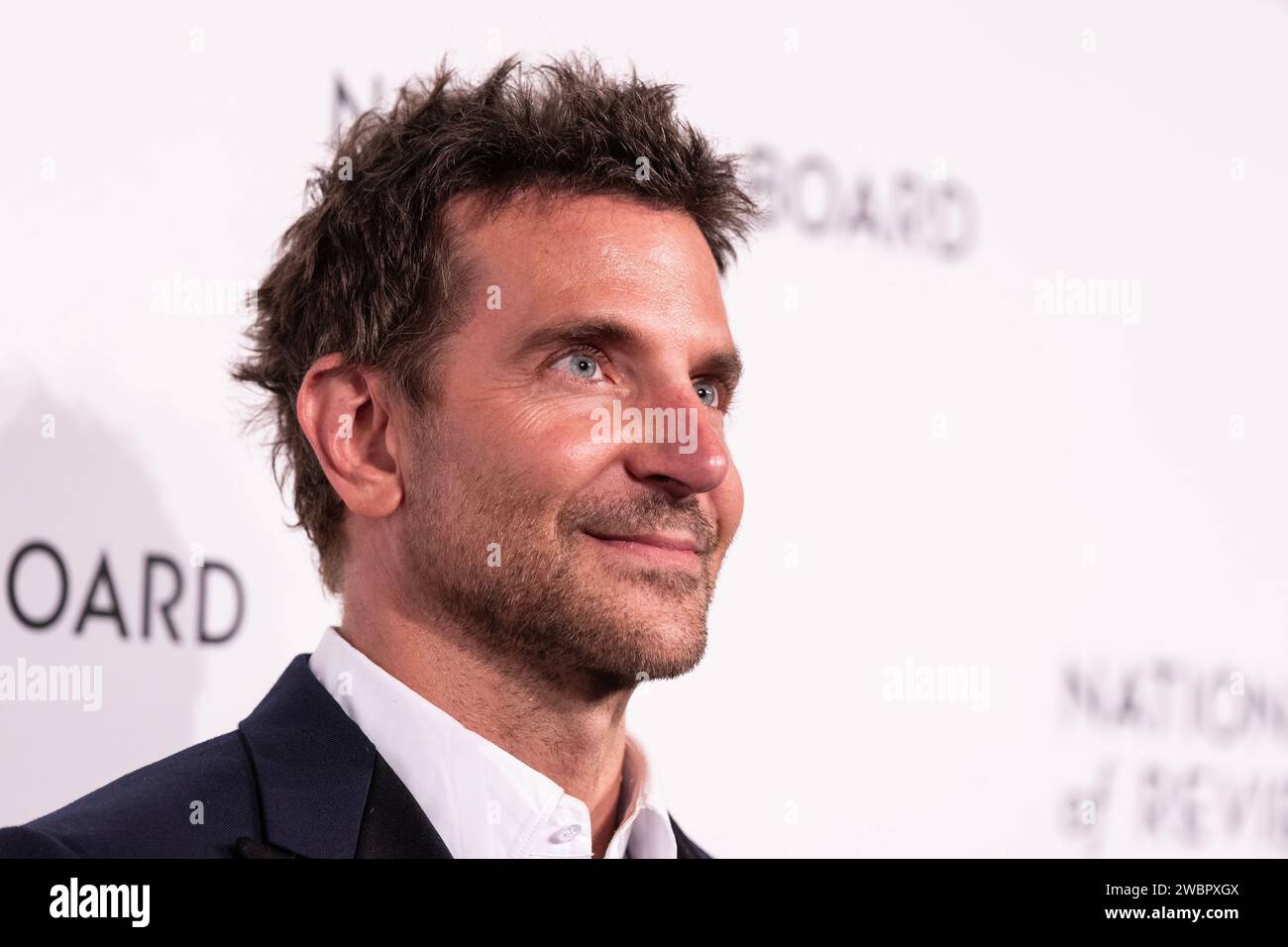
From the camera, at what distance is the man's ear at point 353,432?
70.4 inches

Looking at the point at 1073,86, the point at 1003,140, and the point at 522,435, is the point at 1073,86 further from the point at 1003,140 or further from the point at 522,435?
the point at 522,435

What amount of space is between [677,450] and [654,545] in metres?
0.11

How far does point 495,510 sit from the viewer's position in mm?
1692

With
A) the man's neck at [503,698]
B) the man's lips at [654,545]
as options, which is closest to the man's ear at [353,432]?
the man's neck at [503,698]

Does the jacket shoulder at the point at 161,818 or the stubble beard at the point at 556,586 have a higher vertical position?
the stubble beard at the point at 556,586

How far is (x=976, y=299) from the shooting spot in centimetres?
284

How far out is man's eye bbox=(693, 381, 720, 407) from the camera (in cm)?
189

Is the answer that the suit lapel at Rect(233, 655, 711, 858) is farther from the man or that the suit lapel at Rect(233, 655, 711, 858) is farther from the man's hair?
the man's hair

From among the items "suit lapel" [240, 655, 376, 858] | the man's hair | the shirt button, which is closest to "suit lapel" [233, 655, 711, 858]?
"suit lapel" [240, 655, 376, 858]

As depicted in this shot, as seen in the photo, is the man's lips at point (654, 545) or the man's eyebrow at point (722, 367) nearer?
the man's lips at point (654, 545)

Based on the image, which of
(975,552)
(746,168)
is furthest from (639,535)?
(975,552)

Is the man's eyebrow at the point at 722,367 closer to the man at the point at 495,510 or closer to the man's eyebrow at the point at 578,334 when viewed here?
the man at the point at 495,510

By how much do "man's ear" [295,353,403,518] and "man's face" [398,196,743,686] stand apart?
0.11 ft

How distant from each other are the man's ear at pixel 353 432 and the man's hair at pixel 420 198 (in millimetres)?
28
